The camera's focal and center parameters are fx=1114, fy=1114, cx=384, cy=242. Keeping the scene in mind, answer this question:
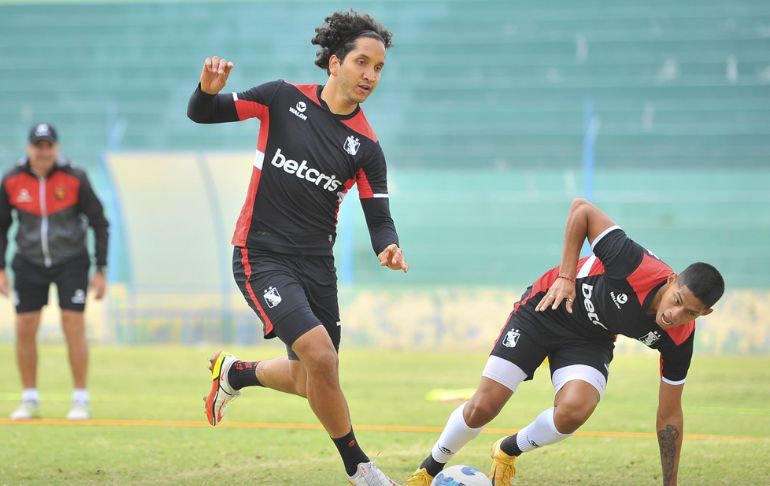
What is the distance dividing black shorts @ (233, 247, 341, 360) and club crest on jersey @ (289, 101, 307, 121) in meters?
0.81

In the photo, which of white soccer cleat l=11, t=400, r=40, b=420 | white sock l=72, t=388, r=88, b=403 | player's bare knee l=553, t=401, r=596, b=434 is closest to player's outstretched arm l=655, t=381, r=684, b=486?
player's bare knee l=553, t=401, r=596, b=434

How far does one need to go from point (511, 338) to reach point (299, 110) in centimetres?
179

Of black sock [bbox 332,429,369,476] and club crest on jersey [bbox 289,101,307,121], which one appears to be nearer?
black sock [bbox 332,429,369,476]

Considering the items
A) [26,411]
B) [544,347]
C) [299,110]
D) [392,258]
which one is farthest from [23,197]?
[544,347]

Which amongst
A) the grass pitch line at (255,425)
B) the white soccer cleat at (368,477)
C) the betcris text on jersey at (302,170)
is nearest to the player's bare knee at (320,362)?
the white soccer cleat at (368,477)

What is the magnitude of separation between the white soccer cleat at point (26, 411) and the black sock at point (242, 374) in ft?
9.84

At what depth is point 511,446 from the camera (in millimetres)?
6324

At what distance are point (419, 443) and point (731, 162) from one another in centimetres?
1616

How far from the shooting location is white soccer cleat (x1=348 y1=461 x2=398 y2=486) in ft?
19.4

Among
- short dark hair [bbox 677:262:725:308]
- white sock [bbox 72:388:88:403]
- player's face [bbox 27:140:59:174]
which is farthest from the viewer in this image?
player's face [bbox 27:140:59:174]

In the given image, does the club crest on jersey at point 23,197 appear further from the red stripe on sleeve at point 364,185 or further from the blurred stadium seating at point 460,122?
the blurred stadium seating at point 460,122

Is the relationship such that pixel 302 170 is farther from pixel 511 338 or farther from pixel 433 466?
pixel 433 466

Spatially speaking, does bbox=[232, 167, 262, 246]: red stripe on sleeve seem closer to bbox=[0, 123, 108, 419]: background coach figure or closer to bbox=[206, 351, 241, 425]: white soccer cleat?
bbox=[206, 351, 241, 425]: white soccer cleat

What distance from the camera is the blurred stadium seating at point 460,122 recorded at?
20641mm
